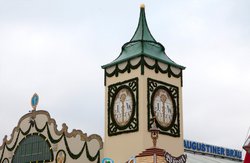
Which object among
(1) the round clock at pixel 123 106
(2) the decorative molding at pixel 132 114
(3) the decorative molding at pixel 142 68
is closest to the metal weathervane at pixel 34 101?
(3) the decorative molding at pixel 142 68

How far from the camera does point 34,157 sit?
1778 inches

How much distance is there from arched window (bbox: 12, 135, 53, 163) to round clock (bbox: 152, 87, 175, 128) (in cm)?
942

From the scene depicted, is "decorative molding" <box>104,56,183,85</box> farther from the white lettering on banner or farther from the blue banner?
the blue banner

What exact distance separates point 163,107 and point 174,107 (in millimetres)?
1177

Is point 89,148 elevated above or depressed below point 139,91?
below

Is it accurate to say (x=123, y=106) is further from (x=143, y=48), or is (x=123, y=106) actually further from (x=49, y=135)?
(x=49, y=135)

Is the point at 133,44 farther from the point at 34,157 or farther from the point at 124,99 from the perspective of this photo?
the point at 34,157

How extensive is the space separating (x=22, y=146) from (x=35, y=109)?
322 centimetres

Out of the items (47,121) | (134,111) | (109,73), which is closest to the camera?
(134,111)

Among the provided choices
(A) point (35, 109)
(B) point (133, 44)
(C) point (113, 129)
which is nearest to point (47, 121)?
(A) point (35, 109)

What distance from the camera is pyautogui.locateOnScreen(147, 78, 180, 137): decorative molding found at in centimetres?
3891

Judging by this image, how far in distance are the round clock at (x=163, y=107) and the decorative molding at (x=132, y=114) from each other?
134cm

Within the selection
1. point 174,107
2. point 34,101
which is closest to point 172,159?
point 174,107

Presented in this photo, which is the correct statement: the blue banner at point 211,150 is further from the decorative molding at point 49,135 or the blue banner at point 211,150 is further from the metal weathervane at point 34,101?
the metal weathervane at point 34,101
